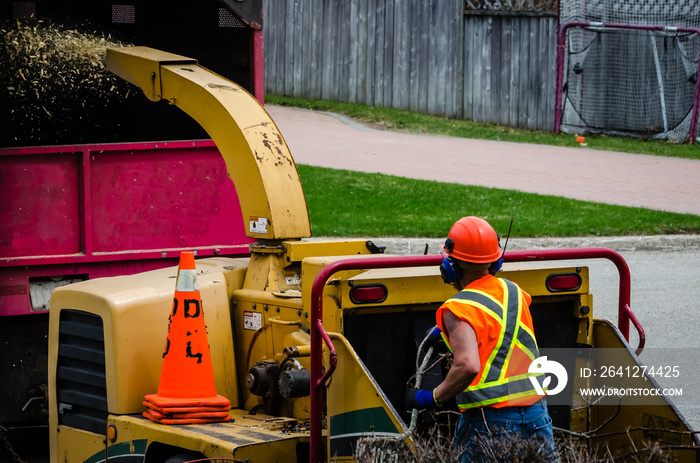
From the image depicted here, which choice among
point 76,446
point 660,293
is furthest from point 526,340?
point 660,293

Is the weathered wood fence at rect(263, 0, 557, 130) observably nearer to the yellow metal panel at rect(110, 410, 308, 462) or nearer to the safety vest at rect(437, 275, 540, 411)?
the yellow metal panel at rect(110, 410, 308, 462)

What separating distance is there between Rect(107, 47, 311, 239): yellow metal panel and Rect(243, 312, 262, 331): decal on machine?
0.39 meters

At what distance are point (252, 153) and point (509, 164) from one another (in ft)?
39.2

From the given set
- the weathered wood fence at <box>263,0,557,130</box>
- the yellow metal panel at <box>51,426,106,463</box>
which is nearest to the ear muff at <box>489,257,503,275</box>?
the yellow metal panel at <box>51,426,106,463</box>

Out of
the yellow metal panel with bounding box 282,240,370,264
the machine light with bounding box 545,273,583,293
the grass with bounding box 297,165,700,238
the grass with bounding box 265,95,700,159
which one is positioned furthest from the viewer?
the grass with bounding box 265,95,700,159

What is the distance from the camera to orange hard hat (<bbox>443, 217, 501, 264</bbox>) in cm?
418

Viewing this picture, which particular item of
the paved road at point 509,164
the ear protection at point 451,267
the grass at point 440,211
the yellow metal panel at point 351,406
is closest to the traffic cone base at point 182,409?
the yellow metal panel at point 351,406

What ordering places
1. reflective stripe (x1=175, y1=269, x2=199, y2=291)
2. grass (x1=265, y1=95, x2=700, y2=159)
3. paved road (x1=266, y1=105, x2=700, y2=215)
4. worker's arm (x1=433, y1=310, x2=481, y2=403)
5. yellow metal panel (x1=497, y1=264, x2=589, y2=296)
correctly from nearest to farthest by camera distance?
worker's arm (x1=433, y1=310, x2=481, y2=403) < reflective stripe (x1=175, y1=269, x2=199, y2=291) < yellow metal panel (x1=497, y1=264, x2=589, y2=296) < paved road (x1=266, y1=105, x2=700, y2=215) < grass (x1=265, y1=95, x2=700, y2=159)

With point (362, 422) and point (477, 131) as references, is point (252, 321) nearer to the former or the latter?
point (362, 422)

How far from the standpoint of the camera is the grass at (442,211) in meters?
12.6

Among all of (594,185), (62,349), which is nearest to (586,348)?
(62,349)

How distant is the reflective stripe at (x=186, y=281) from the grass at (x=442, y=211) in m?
7.44

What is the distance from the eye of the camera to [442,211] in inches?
536

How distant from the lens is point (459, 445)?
4.23m
